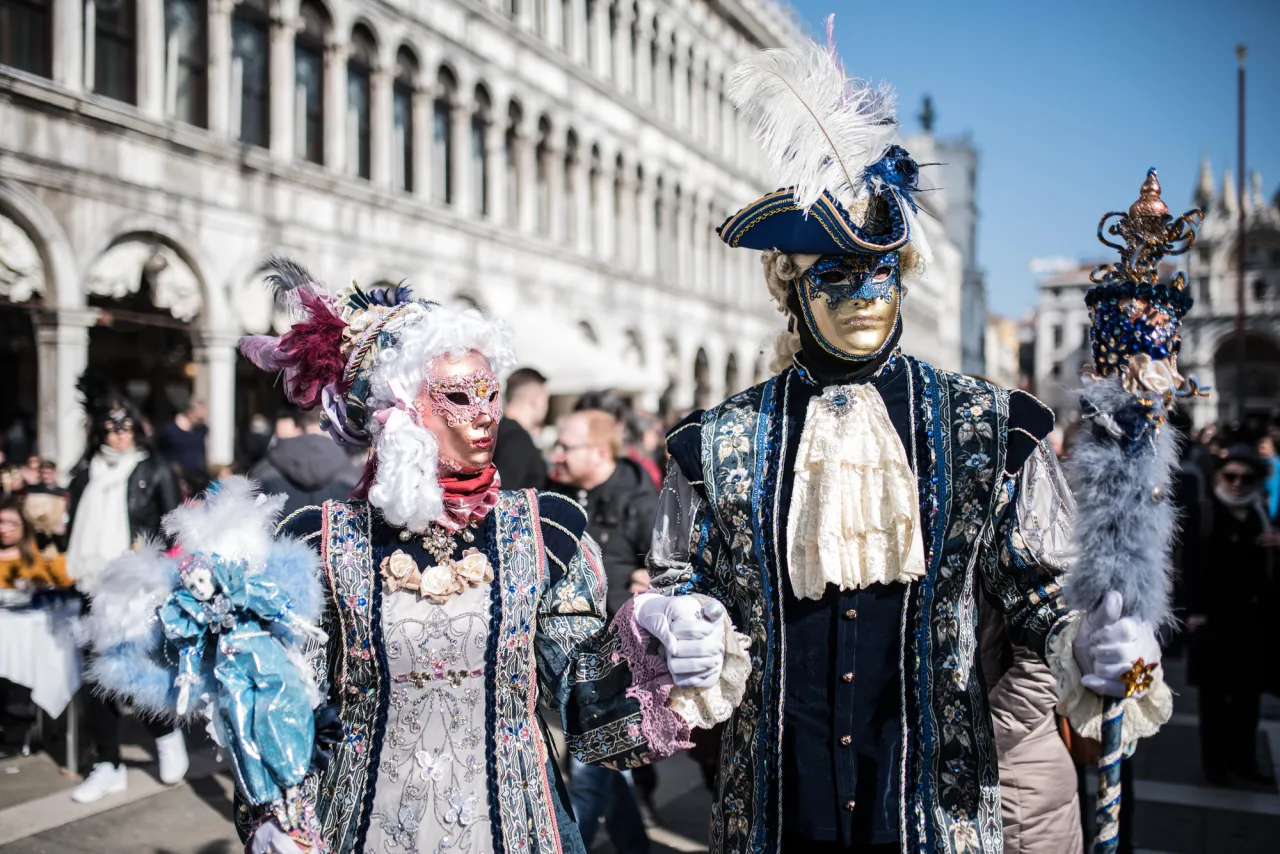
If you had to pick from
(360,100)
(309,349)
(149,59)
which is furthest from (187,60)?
(309,349)

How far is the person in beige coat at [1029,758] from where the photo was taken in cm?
312

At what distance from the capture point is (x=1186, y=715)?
7.51 metres

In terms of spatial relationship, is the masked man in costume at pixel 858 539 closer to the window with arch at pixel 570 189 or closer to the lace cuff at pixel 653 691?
the lace cuff at pixel 653 691

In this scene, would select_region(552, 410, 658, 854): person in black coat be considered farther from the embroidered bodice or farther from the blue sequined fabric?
the blue sequined fabric

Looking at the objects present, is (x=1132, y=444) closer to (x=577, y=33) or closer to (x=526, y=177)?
(x=526, y=177)

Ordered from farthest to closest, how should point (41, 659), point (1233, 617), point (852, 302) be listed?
point (1233, 617) < point (41, 659) < point (852, 302)

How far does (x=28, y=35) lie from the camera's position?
38.0 feet

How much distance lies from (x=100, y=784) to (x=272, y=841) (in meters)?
3.90

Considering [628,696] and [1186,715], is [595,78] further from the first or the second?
[628,696]

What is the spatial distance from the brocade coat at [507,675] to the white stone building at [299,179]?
3446mm

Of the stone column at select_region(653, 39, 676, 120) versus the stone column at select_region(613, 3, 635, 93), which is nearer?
the stone column at select_region(613, 3, 635, 93)

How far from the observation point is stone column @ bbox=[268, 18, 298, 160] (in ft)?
48.6

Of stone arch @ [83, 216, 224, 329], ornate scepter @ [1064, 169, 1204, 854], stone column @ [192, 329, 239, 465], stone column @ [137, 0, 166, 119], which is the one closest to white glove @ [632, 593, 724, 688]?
ornate scepter @ [1064, 169, 1204, 854]

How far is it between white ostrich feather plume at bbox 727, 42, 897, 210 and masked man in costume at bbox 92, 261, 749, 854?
32.4 inches
